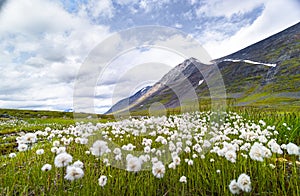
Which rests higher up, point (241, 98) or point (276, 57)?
point (276, 57)

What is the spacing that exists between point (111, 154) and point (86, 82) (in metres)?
3.08

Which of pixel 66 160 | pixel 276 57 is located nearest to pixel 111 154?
pixel 66 160

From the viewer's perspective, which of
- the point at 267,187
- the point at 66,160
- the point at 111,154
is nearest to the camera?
the point at 66,160

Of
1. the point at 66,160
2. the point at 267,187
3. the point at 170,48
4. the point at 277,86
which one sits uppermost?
the point at 277,86

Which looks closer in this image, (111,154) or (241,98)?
(111,154)

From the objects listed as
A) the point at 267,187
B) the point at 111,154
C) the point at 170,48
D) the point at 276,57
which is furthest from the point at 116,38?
the point at 276,57

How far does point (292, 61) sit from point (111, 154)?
529 feet

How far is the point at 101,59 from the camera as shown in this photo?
754cm

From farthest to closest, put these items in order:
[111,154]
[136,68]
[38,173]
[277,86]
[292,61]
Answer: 1. [292,61]
2. [277,86]
3. [136,68]
4. [111,154]
5. [38,173]

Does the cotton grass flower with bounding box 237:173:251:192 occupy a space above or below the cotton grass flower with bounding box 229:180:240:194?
above

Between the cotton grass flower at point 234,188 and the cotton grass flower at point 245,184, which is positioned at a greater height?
the cotton grass flower at point 245,184

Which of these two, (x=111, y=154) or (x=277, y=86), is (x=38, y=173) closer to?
(x=111, y=154)

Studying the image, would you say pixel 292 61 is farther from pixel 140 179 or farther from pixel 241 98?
pixel 140 179

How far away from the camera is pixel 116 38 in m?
7.84
